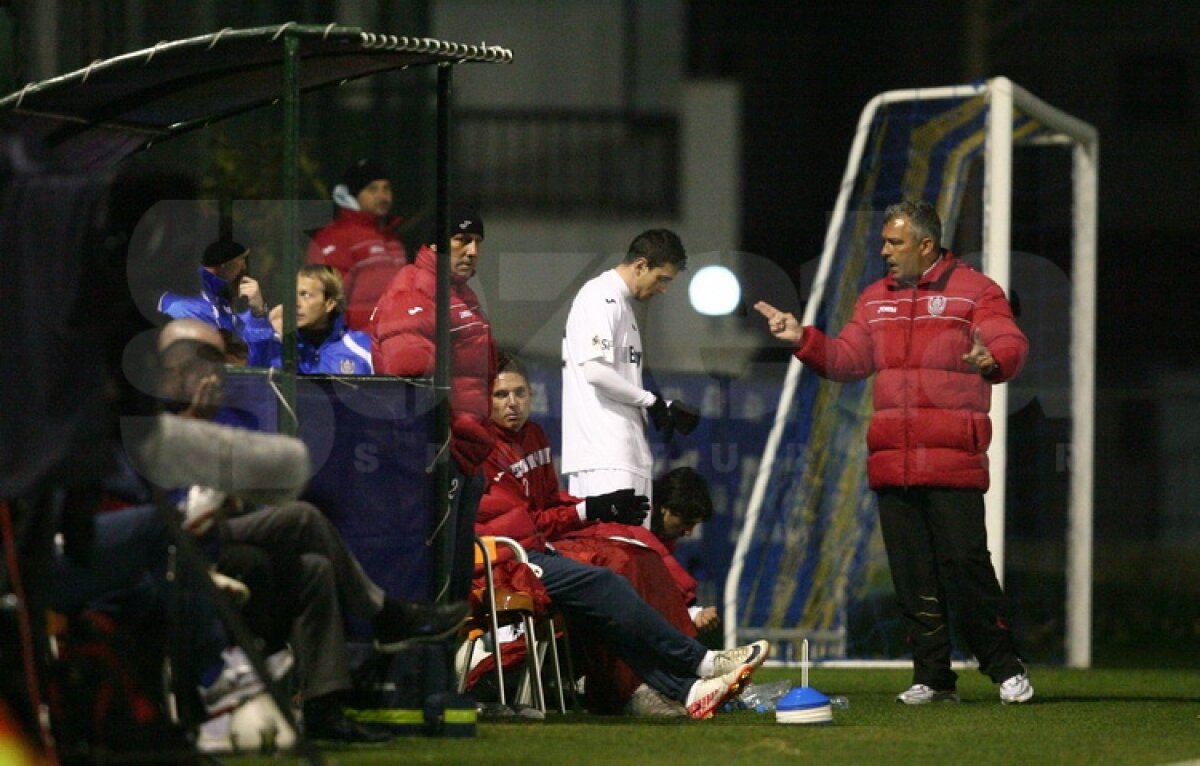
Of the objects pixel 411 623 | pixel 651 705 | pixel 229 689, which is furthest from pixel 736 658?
pixel 229 689

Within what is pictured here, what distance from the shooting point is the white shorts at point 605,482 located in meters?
9.39

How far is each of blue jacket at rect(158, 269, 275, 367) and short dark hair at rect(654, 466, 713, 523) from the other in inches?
70.8

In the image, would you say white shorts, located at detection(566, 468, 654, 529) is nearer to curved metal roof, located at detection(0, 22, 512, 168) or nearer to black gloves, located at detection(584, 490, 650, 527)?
black gloves, located at detection(584, 490, 650, 527)

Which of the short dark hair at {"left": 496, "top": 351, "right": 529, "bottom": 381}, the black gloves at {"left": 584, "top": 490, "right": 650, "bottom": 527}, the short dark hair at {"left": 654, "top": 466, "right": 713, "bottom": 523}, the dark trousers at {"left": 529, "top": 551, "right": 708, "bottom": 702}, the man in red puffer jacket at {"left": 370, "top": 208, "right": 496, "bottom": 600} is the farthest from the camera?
the short dark hair at {"left": 654, "top": 466, "right": 713, "bottom": 523}

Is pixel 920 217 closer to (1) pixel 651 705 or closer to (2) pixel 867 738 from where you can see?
(1) pixel 651 705

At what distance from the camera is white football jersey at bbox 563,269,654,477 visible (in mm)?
9383

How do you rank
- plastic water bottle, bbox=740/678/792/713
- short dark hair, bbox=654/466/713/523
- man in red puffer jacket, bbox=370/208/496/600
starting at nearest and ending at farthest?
man in red puffer jacket, bbox=370/208/496/600, plastic water bottle, bbox=740/678/792/713, short dark hair, bbox=654/466/713/523

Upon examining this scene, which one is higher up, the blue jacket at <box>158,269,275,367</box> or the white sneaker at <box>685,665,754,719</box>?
the blue jacket at <box>158,269,275,367</box>

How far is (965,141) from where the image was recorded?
39.8 feet

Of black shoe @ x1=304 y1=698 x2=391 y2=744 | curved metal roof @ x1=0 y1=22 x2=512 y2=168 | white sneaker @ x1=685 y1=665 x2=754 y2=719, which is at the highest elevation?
curved metal roof @ x1=0 y1=22 x2=512 y2=168

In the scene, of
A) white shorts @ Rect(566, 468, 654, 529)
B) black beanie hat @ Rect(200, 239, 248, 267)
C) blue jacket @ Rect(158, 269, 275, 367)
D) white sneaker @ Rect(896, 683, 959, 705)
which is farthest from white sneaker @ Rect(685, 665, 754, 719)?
black beanie hat @ Rect(200, 239, 248, 267)

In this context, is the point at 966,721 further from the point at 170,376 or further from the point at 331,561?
the point at 170,376

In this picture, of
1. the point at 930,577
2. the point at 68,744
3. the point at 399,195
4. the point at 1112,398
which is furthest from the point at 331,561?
the point at 1112,398

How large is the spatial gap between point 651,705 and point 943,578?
1.57m
